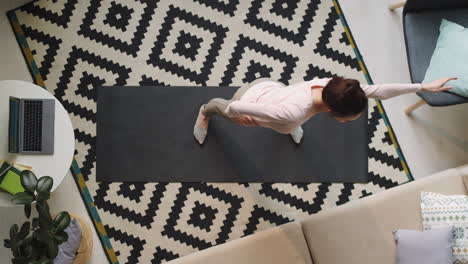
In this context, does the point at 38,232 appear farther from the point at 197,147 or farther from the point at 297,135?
the point at 297,135

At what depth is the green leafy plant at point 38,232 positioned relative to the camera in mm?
2299

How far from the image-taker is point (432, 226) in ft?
8.72

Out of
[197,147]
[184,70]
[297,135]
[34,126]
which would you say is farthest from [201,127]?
[34,126]

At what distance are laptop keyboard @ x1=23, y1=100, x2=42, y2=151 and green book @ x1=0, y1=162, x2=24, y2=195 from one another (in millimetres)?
139

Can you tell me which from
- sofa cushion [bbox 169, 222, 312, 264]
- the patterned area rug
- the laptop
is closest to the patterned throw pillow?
the patterned area rug

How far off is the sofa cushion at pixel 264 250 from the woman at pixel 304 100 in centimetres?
63

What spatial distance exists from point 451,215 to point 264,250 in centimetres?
105

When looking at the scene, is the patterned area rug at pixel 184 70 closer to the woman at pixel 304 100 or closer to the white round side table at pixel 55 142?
the white round side table at pixel 55 142

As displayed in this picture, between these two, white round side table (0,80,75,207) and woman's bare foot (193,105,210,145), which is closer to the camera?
white round side table (0,80,75,207)

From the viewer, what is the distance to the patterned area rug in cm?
304

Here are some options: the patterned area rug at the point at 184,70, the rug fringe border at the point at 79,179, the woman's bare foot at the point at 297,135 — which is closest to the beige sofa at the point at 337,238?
the patterned area rug at the point at 184,70

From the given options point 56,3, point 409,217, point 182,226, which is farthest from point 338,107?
point 56,3

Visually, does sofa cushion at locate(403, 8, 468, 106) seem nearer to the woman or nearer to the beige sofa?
the woman

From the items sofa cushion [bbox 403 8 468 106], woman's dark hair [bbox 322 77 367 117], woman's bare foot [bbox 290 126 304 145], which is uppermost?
sofa cushion [bbox 403 8 468 106]
